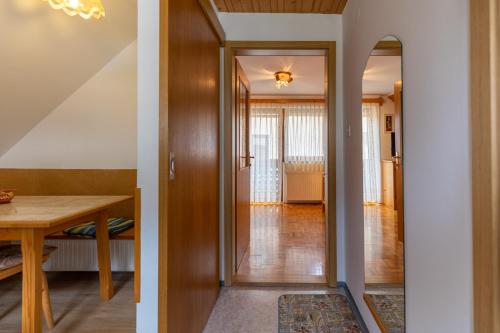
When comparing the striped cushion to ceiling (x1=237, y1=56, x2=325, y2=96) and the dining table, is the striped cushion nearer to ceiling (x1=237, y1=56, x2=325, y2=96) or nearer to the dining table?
the dining table

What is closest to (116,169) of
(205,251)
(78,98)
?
(78,98)

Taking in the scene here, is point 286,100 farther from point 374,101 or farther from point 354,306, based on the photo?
point 354,306

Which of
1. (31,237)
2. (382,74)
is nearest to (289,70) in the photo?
(382,74)

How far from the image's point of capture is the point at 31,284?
141cm

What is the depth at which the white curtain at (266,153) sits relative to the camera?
21.3ft

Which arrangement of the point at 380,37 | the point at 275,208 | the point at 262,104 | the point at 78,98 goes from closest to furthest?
the point at 380,37
the point at 78,98
the point at 275,208
the point at 262,104

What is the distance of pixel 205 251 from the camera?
181 centimetres

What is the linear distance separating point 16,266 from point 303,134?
18.7 feet

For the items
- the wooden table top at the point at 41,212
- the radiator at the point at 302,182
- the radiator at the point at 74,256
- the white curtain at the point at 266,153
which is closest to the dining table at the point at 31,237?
the wooden table top at the point at 41,212

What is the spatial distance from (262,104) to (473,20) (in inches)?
232

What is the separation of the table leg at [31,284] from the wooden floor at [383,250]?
5.77 ft

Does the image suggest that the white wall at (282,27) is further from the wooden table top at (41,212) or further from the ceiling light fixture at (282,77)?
the ceiling light fixture at (282,77)

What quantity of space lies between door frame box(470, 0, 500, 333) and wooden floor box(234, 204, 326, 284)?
5.98 feet

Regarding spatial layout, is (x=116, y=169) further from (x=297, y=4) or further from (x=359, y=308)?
(x=359, y=308)
